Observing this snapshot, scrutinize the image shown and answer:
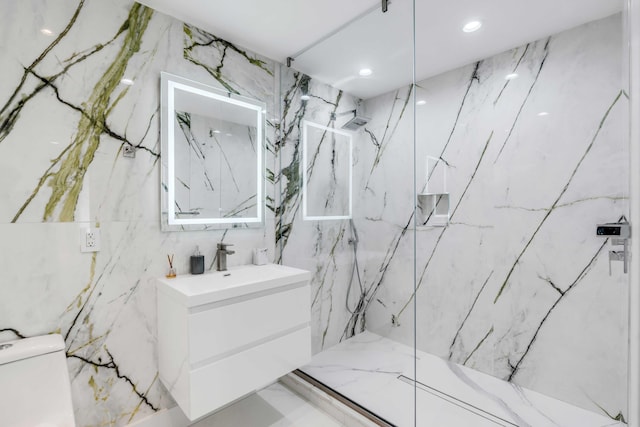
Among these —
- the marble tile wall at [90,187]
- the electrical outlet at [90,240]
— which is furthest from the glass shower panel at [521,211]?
the electrical outlet at [90,240]

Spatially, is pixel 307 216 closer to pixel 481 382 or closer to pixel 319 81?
pixel 319 81

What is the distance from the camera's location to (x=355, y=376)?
2.16 meters

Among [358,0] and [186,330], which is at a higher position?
[358,0]

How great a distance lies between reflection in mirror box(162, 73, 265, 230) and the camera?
1.73m

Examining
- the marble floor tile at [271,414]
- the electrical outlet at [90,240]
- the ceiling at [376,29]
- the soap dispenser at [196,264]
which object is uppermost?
the ceiling at [376,29]

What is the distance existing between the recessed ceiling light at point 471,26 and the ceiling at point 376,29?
3 cm

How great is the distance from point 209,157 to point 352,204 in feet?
3.78

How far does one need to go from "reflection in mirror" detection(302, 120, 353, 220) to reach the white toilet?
1.59 metres

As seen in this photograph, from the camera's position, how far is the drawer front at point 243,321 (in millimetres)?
1389

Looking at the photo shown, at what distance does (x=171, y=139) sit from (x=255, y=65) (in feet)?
2.76

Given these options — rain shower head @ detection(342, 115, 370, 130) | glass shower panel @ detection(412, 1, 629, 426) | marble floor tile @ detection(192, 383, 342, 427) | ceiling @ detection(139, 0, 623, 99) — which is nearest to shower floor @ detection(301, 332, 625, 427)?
glass shower panel @ detection(412, 1, 629, 426)

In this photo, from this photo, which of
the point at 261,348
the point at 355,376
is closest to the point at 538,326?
the point at 355,376

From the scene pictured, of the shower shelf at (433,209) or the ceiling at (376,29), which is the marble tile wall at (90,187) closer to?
the ceiling at (376,29)

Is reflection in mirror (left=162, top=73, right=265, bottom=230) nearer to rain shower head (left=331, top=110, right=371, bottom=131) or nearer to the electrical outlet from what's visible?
the electrical outlet
